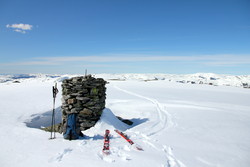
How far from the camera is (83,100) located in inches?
343

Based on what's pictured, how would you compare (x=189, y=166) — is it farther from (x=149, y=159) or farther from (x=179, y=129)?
(x=179, y=129)

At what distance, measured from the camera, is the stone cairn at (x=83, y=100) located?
8.56 metres

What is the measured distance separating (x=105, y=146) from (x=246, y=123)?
30.1 feet

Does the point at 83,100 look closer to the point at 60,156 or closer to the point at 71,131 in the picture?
the point at 71,131

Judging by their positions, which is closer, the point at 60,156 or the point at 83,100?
the point at 60,156

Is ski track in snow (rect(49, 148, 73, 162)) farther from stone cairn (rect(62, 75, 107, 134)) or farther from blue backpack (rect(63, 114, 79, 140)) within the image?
stone cairn (rect(62, 75, 107, 134))

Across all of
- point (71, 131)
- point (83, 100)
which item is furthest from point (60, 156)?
point (83, 100)

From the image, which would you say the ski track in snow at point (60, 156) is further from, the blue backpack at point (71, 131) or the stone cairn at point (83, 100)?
the stone cairn at point (83, 100)

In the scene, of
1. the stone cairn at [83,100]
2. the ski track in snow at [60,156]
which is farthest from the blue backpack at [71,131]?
the stone cairn at [83,100]

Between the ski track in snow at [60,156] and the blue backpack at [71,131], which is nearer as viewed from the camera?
the ski track in snow at [60,156]

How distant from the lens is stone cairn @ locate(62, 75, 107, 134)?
28.1 ft

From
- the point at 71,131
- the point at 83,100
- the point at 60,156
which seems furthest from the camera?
the point at 83,100

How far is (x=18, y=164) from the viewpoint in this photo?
12.1 ft

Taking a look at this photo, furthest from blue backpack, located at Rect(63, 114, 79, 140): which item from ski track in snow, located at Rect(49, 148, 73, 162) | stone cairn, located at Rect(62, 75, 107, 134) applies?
stone cairn, located at Rect(62, 75, 107, 134)
